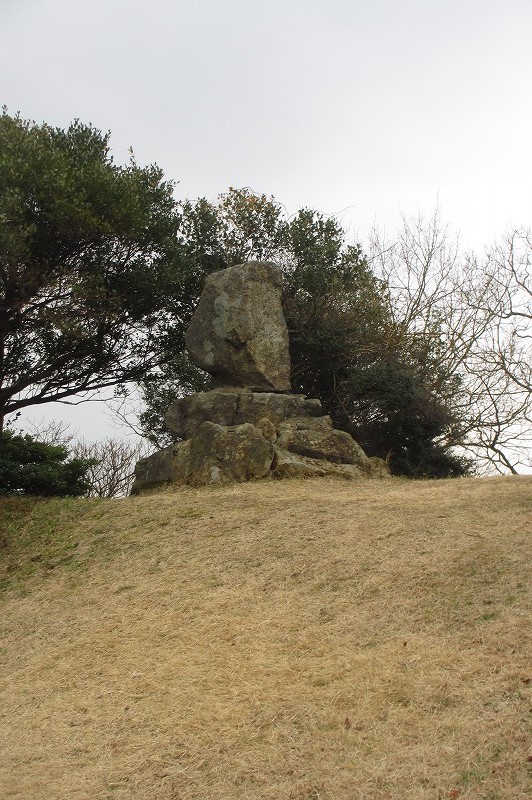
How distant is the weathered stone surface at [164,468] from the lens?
43.1ft

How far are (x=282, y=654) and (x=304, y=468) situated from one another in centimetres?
588

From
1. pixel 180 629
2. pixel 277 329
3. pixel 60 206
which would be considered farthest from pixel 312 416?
pixel 180 629

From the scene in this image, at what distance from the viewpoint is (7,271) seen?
14484mm

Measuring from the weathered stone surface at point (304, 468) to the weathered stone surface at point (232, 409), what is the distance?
912 millimetres

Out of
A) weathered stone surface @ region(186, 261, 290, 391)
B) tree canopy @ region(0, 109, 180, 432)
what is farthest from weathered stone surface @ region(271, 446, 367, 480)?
tree canopy @ region(0, 109, 180, 432)

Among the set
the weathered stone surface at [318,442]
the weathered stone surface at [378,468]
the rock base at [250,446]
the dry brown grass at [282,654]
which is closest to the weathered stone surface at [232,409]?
the rock base at [250,446]

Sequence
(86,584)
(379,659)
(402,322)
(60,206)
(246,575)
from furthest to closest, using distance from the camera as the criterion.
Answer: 1. (402,322)
2. (60,206)
3. (86,584)
4. (246,575)
5. (379,659)

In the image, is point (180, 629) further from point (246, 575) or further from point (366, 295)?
point (366, 295)

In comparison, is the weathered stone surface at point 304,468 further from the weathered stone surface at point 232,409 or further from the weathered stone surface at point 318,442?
the weathered stone surface at point 232,409

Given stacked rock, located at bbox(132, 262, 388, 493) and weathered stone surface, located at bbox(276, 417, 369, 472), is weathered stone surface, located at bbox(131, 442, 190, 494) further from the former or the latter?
weathered stone surface, located at bbox(276, 417, 369, 472)

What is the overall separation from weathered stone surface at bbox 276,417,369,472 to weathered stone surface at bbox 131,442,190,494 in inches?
61.8

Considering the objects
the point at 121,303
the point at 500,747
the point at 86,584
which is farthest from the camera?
the point at 121,303

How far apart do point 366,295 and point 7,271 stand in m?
7.52

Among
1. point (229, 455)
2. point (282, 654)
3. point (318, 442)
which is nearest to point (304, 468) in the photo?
point (318, 442)
